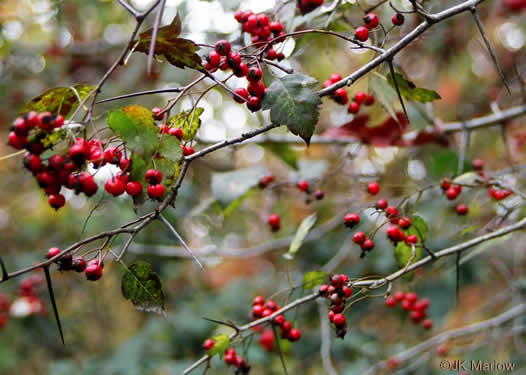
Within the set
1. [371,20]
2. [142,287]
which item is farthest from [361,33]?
[142,287]

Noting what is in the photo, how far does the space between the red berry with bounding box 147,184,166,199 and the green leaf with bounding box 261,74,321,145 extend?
266 mm

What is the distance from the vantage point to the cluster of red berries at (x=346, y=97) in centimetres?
116

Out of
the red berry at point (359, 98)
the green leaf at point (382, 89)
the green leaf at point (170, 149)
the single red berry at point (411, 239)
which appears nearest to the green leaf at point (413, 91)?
the green leaf at point (382, 89)

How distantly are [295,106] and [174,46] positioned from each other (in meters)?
0.28

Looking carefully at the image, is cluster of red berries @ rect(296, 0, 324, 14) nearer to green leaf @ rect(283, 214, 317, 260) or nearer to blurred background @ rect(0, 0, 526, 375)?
blurred background @ rect(0, 0, 526, 375)

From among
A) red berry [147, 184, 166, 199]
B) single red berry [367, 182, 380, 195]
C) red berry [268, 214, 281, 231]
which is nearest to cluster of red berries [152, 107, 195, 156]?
red berry [147, 184, 166, 199]

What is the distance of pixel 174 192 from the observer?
33.5 inches

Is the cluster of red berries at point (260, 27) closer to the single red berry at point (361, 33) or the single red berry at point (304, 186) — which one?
the single red berry at point (361, 33)

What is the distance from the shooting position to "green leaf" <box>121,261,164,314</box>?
0.89 metres

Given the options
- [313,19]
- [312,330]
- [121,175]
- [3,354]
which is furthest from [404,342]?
[3,354]

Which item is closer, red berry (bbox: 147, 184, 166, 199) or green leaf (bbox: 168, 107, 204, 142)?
red berry (bbox: 147, 184, 166, 199)

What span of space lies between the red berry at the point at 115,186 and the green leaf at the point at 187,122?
197 millimetres

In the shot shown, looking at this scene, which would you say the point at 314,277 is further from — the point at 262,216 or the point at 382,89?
the point at 262,216

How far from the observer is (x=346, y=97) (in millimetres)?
1170
